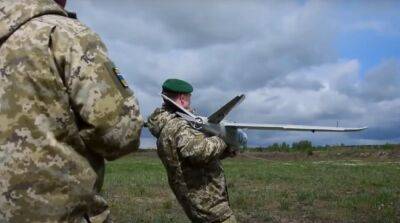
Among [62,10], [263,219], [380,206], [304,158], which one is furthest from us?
[304,158]

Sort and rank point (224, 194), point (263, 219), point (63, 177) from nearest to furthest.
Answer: point (63, 177)
point (224, 194)
point (263, 219)

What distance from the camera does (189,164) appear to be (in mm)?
5086

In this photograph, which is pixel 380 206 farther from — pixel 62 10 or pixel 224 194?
pixel 62 10

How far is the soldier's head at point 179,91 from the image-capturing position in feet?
16.9

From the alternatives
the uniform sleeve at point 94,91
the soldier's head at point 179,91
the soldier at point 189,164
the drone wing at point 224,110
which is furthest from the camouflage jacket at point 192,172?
the uniform sleeve at point 94,91

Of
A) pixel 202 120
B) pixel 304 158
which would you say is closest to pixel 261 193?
pixel 202 120

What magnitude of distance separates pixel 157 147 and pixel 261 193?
1034cm

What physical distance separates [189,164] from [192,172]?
76mm

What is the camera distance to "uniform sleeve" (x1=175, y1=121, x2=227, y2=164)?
4.88 meters

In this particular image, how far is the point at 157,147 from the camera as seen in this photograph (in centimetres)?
518

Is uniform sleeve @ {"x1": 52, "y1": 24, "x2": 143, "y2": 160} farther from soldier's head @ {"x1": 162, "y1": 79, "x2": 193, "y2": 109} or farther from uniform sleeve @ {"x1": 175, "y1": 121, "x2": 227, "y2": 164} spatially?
soldier's head @ {"x1": 162, "y1": 79, "x2": 193, "y2": 109}

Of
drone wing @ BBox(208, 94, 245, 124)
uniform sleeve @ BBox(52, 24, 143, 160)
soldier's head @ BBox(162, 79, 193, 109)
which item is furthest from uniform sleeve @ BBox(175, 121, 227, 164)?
uniform sleeve @ BBox(52, 24, 143, 160)

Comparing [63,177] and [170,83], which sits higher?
[170,83]

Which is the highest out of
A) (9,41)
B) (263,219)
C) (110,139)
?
(9,41)
